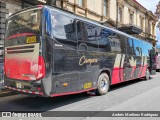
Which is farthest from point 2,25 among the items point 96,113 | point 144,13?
point 144,13

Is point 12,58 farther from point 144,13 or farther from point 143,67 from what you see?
point 144,13

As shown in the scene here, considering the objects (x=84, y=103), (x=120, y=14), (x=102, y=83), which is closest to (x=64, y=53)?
(x=84, y=103)

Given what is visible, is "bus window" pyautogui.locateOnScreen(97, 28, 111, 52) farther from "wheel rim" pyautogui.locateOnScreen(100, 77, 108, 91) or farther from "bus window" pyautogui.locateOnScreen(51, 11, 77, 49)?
"bus window" pyautogui.locateOnScreen(51, 11, 77, 49)

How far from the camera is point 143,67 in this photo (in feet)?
48.2

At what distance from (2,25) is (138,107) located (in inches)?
406

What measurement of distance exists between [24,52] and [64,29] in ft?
4.63

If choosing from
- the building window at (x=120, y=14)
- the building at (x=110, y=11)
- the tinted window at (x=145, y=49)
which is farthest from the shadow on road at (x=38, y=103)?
the building window at (x=120, y=14)

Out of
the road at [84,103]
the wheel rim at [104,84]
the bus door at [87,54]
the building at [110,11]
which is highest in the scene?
the building at [110,11]

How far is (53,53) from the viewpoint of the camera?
6.84 meters

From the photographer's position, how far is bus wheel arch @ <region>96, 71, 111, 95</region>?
926 cm

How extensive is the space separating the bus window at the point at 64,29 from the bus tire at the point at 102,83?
2.21 metres

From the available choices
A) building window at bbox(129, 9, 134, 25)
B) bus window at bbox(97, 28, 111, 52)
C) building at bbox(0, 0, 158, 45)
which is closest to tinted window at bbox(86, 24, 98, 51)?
bus window at bbox(97, 28, 111, 52)

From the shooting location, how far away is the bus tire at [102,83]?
927 centimetres

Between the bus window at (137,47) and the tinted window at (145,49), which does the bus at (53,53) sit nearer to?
the bus window at (137,47)
